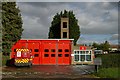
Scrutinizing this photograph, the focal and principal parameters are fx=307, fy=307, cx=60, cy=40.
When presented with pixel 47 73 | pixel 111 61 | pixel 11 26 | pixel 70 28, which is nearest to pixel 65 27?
pixel 70 28

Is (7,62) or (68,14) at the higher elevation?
(68,14)

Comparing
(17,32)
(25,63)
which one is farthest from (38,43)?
(25,63)

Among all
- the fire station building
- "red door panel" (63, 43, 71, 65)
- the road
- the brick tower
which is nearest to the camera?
the road

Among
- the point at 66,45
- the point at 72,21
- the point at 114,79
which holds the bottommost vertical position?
the point at 114,79

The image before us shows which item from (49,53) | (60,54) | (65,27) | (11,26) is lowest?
(60,54)

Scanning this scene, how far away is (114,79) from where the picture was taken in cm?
1669

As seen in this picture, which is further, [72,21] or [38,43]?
[72,21]

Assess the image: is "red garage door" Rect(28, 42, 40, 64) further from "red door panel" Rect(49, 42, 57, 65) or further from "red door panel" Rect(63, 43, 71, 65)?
"red door panel" Rect(63, 43, 71, 65)

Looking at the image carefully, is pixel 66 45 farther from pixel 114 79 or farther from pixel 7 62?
pixel 114 79

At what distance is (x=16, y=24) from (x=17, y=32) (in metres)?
1.15

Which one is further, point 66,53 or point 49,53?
point 66,53

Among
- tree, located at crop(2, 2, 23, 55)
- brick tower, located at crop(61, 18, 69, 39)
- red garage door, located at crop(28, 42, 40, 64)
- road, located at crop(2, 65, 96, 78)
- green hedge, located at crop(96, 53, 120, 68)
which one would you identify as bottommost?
road, located at crop(2, 65, 96, 78)

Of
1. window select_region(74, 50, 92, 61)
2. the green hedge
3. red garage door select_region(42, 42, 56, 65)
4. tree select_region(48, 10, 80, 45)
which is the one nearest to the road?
the green hedge

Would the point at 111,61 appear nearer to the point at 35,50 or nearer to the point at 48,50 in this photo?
the point at 48,50
